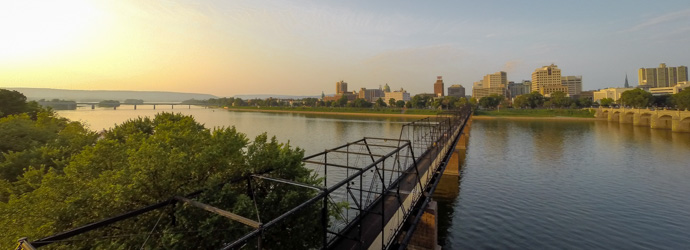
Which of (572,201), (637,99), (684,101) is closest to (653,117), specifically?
(684,101)

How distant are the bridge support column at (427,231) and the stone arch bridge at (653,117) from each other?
128 m

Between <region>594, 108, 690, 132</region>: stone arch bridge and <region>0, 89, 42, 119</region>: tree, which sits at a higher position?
<region>0, 89, 42, 119</region>: tree

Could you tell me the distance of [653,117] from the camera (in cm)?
11144

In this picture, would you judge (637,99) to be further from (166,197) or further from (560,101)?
(166,197)

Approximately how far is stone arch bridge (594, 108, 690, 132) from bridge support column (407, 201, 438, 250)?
128431mm

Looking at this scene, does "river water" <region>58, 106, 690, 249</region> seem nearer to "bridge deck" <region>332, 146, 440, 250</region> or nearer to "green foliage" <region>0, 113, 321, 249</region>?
"bridge deck" <region>332, 146, 440, 250</region>

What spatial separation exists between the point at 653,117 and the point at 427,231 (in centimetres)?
14160

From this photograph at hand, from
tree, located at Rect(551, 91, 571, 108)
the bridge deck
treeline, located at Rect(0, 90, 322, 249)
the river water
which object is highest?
tree, located at Rect(551, 91, 571, 108)

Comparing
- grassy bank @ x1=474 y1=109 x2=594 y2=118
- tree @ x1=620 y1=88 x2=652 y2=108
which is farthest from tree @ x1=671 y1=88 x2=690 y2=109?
grassy bank @ x1=474 y1=109 x2=594 y2=118

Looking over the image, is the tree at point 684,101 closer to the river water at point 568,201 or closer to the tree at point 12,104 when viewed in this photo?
the river water at point 568,201

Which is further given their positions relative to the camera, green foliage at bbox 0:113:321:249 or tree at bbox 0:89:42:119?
tree at bbox 0:89:42:119

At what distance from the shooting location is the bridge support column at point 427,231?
23.7 meters

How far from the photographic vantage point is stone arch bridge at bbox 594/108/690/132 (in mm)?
98188

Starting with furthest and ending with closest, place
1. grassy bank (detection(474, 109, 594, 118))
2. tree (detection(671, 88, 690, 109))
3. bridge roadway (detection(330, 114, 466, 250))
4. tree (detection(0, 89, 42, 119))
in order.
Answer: grassy bank (detection(474, 109, 594, 118))
tree (detection(671, 88, 690, 109))
tree (detection(0, 89, 42, 119))
bridge roadway (detection(330, 114, 466, 250))
